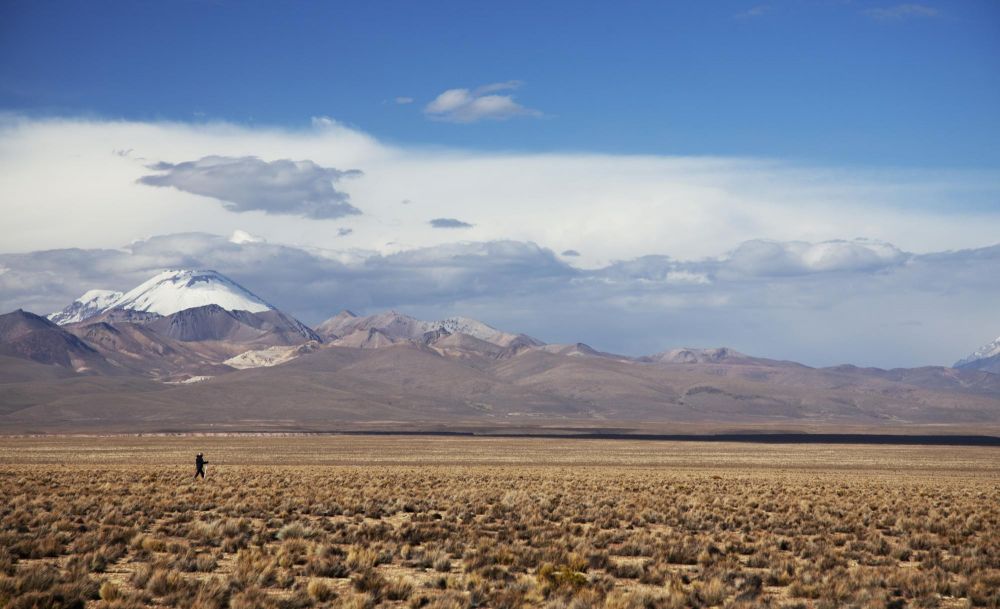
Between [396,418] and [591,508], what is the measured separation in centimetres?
16651

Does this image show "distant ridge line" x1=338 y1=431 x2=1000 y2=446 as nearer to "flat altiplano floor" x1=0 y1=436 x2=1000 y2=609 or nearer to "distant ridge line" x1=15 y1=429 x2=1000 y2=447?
"distant ridge line" x1=15 y1=429 x2=1000 y2=447

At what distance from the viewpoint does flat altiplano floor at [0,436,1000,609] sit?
14.9m

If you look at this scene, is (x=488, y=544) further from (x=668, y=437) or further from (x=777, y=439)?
(x=777, y=439)

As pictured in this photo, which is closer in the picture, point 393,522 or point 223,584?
point 223,584

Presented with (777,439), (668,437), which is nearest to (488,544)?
(668,437)

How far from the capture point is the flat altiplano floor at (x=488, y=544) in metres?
14.9

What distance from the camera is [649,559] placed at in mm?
19391

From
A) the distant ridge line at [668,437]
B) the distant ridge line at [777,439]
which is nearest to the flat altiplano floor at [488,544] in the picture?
the distant ridge line at [777,439]

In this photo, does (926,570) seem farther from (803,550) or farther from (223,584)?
(223,584)

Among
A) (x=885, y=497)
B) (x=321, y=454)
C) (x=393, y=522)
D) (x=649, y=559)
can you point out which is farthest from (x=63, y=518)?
(x=321, y=454)

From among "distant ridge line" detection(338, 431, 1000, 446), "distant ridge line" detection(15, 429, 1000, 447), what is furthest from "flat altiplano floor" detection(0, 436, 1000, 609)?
"distant ridge line" detection(15, 429, 1000, 447)

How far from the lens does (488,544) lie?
20.2 meters

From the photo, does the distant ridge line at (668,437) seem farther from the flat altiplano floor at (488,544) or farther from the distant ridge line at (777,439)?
the flat altiplano floor at (488,544)

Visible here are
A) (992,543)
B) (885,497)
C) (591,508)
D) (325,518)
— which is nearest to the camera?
(992,543)
